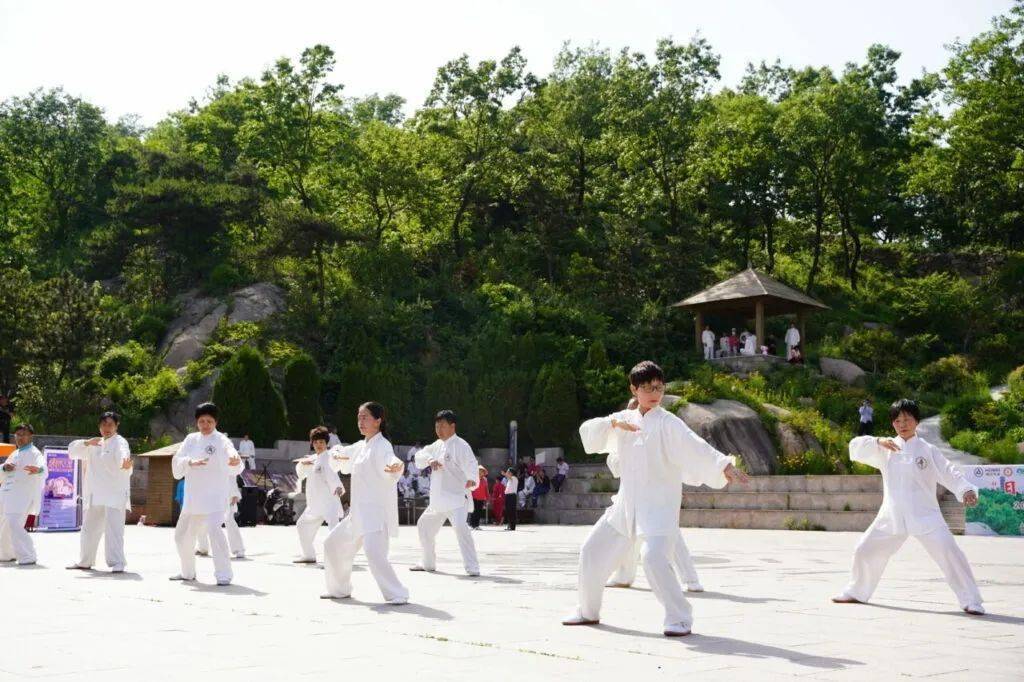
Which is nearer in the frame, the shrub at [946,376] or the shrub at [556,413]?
the shrub at [556,413]

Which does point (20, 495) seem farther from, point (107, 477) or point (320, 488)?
point (320, 488)

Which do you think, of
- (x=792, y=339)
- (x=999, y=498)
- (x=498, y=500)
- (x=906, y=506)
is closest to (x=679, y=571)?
(x=906, y=506)

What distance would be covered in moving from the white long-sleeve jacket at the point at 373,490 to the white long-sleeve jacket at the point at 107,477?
14.6 feet

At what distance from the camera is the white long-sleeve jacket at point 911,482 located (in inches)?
364

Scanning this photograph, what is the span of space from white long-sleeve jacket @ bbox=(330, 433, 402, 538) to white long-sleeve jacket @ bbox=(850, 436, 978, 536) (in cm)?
386

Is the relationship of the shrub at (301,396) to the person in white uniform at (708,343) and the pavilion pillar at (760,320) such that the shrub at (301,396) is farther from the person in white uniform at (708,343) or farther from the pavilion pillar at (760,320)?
the pavilion pillar at (760,320)

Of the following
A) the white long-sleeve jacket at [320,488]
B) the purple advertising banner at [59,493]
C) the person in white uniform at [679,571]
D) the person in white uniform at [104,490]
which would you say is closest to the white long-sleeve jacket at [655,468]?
the person in white uniform at [679,571]

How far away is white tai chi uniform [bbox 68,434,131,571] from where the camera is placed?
41.9 feet

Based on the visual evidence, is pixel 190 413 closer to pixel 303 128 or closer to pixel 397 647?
pixel 303 128

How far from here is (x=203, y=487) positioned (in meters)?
11.7

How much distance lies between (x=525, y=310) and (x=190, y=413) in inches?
445

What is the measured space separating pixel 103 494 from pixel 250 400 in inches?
729

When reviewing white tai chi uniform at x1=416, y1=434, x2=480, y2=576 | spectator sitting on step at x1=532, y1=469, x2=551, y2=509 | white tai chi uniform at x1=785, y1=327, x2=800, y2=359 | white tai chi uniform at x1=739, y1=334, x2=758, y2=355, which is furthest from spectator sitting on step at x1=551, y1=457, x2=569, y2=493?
white tai chi uniform at x1=416, y1=434, x2=480, y2=576

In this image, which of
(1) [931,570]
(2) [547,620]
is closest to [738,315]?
(1) [931,570]
